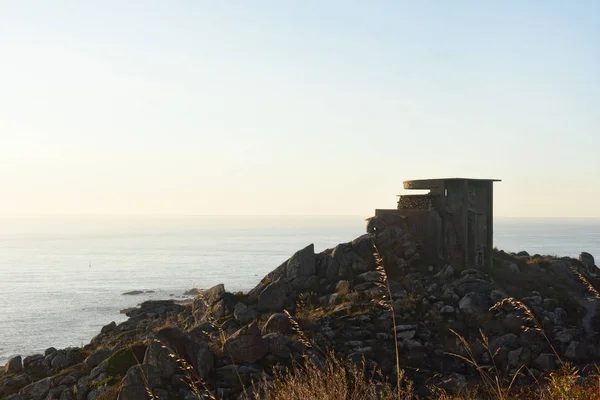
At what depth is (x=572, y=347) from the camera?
65.6 ft

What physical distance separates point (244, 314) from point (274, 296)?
1707 millimetres

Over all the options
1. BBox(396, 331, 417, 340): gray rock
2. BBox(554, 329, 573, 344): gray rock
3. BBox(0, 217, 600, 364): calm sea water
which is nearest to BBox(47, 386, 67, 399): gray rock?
BBox(396, 331, 417, 340): gray rock

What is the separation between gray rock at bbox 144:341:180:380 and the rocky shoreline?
0.03 metres

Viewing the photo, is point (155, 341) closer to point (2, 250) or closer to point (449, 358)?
point (449, 358)

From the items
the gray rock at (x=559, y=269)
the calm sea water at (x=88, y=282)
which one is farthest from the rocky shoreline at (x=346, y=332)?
the calm sea water at (x=88, y=282)

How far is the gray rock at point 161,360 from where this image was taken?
52.1ft

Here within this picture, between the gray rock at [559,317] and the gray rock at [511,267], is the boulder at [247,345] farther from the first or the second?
the gray rock at [511,267]

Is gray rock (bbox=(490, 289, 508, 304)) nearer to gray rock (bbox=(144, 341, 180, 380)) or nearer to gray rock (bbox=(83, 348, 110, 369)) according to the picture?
gray rock (bbox=(144, 341, 180, 380))

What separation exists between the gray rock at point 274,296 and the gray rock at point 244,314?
63cm

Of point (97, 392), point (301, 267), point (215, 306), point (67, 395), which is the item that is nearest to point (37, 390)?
point (67, 395)

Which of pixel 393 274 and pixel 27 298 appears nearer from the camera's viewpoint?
pixel 393 274

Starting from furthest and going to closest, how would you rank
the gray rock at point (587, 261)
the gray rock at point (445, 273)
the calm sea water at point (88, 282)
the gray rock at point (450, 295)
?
the calm sea water at point (88, 282) < the gray rock at point (587, 261) < the gray rock at point (445, 273) < the gray rock at point (450, 295)

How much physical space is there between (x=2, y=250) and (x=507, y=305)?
15288 centimetres

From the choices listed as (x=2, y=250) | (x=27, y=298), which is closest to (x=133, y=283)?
(x=27, y=298)
